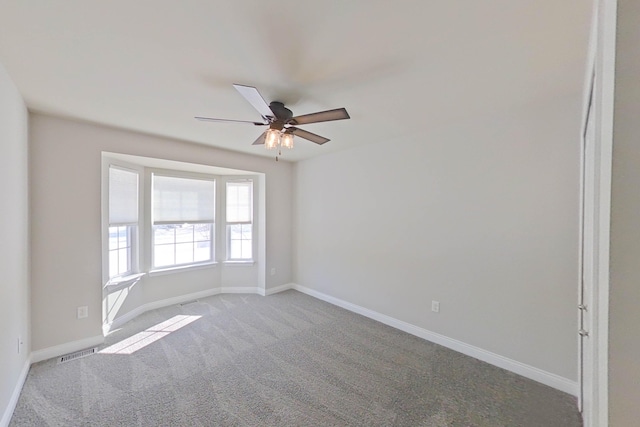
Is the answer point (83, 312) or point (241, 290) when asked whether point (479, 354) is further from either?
point (83, 312)

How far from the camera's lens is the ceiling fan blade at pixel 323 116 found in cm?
187

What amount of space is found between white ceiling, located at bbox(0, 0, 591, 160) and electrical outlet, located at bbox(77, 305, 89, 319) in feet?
6.77

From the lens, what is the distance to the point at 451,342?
2.83 metres

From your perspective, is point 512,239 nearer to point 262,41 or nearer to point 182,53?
point 262,41

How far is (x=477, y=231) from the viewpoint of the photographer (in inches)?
105

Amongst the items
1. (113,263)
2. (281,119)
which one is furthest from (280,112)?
(113,263)

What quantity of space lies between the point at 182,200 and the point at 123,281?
1.47 m

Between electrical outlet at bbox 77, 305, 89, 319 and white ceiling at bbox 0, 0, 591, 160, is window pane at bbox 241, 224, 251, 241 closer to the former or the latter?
electrical outlet at bbox 77, 305, 89, 319

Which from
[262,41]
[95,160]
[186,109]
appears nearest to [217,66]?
[262,41]

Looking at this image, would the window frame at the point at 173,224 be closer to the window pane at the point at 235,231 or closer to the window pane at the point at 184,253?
the window pane at the point at 184,253

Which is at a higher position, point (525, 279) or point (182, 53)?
point (182, 53)

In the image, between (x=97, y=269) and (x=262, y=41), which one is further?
(x=97, y=269)

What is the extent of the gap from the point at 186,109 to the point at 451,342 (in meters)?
3.67

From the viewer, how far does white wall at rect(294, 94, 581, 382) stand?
86.5 inches
